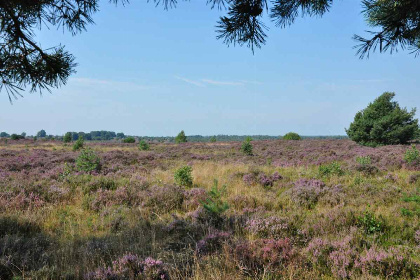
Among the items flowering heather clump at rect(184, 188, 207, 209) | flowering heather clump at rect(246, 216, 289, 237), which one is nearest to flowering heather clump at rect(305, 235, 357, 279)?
flowering heather clump at rect(246, 216, 289, 237)

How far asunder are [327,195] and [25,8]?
7.62 m

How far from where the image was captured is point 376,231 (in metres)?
4.52

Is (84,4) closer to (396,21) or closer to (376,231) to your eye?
(396,21)

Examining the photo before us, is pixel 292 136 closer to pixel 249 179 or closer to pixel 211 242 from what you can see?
pixel 249 179

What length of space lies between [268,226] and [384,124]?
27557 mm

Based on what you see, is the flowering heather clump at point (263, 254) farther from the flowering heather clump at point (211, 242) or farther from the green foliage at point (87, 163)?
the green foliage at point (87, 163)

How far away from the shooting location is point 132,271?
3.14 meters

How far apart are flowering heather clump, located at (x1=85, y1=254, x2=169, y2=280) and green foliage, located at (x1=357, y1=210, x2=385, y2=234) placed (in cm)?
385

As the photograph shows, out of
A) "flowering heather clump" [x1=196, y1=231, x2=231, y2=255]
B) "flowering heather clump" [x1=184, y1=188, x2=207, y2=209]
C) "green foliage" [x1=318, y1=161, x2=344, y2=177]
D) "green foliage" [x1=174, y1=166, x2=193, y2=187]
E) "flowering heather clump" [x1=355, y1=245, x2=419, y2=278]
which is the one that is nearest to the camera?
"flowering heather clump" [x1=355, y1=245, x2=419, y2=278]

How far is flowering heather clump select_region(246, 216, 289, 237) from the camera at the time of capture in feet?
14.8

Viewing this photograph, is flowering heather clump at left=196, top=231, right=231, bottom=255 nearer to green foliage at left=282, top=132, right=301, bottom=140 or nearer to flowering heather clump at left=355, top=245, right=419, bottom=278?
flowering heather clump at left=355, top=245, right=419, bottom=278

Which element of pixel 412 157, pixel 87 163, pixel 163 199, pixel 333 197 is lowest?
pixel 163 199

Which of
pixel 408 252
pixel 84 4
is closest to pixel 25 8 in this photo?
pixel 84 4

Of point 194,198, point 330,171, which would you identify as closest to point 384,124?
point 330,171
